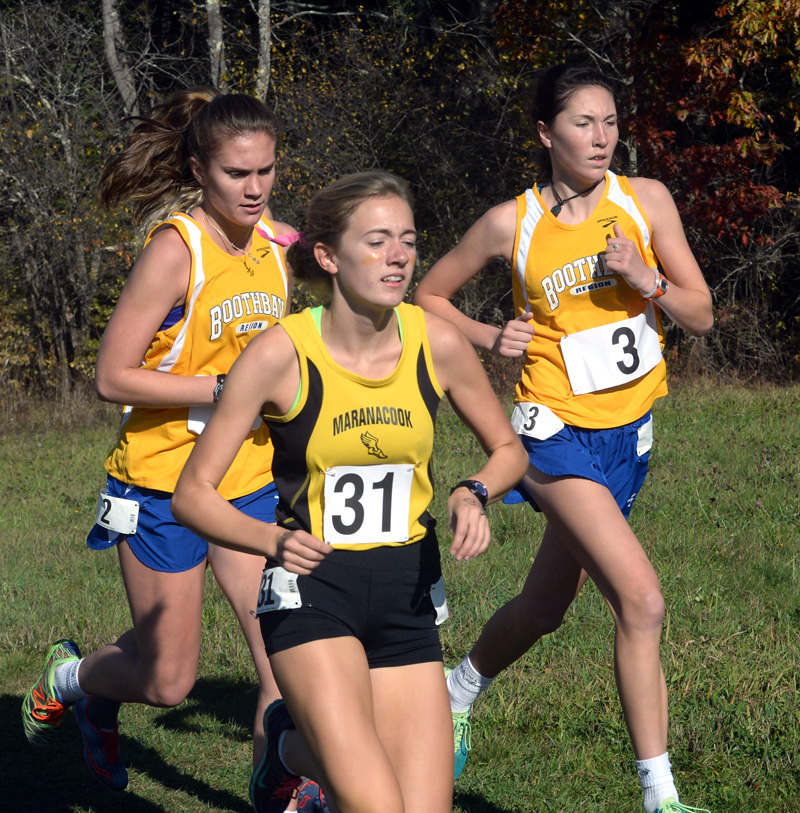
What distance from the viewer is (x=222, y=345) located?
353 centimetres

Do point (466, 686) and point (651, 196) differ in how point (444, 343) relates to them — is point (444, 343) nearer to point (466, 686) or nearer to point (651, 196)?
point (651, 196)

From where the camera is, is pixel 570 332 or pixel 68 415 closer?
pixel 570 332

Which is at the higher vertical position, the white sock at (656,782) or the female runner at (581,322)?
the female runner at (581,322)

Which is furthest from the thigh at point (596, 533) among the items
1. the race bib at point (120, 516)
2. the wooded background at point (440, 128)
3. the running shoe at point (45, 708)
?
the wooded background at point (440, 128)

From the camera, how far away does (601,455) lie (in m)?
3.65

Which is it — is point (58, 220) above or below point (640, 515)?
above

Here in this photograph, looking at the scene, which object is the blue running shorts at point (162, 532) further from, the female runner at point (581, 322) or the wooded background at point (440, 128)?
the wooded background at point (440, 128)

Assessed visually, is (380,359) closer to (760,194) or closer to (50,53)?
(760,194)

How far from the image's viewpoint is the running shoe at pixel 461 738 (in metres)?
3.80

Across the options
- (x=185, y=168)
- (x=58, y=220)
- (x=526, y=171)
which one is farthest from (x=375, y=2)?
(x=185, y=168)

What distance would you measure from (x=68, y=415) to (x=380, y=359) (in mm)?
10630

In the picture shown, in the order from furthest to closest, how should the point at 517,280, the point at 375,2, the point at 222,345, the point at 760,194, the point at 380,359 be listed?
the point at 375,2 → the point at 760,194 → the point at 517,280 → the point at 222,345 → the point at 380,359

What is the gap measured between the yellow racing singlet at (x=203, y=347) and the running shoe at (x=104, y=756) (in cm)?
101

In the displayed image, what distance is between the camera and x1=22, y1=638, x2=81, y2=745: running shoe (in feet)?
13.5
